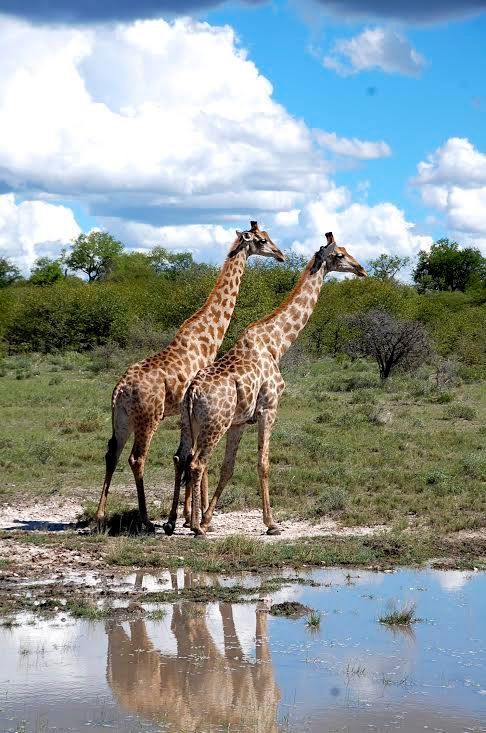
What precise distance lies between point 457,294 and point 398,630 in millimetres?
54824

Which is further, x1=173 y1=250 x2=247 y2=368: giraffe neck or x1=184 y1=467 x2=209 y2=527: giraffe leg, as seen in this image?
x1=173 y1=250 x2=247 y2=368: giraffe neck

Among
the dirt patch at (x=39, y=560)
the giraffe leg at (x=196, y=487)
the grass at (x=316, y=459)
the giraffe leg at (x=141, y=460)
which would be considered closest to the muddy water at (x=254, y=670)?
the dirt patch at (x=39, y=560)

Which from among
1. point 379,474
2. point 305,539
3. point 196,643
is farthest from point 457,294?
point 196,643

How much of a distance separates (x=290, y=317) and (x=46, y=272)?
238 ft

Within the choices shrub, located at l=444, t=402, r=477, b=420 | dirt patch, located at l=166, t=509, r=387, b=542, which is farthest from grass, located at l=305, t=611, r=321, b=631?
shrub, located at l=444, t=402, r=477, b=420

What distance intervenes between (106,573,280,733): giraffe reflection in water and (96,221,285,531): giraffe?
11.3 ft

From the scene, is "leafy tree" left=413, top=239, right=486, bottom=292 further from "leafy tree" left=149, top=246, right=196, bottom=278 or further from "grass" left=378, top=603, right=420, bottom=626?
"grass" left=378, top=603, right=420, bottom=626

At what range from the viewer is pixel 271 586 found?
9531 millimetres

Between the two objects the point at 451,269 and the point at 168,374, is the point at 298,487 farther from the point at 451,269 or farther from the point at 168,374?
the point at 451,269

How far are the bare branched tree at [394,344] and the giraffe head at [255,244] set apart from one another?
19747 mm

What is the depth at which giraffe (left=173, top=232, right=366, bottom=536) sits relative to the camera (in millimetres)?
11695

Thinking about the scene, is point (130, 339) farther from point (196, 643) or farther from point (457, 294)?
point (196, 643)

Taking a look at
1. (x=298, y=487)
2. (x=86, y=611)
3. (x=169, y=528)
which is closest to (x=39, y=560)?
(x=169, y=528)

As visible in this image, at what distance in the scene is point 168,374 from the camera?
39.8 feet
